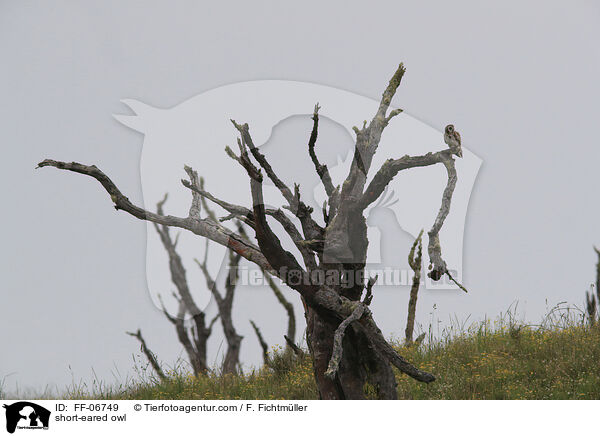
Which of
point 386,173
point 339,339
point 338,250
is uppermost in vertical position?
point 386,173

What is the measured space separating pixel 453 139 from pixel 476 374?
2.92m

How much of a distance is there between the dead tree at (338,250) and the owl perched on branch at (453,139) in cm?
7

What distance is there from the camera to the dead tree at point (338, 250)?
18.4 feet

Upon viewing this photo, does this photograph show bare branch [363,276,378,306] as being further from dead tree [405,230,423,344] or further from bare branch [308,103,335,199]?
dead tree [405,230,423,344]

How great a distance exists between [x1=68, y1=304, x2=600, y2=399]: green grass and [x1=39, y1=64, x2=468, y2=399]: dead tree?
94 centimetres

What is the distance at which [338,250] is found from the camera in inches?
234

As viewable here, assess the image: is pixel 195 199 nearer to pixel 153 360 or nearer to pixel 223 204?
pixel 223 204

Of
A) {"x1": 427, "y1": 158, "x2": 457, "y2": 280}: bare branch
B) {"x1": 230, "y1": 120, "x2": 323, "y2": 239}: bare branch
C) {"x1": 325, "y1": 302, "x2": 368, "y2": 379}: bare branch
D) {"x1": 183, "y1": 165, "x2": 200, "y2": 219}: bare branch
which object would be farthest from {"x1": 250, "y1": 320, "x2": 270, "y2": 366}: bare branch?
{"x1": 427, "y1": 158, "x2": 457, "y2": 280}: bare branch

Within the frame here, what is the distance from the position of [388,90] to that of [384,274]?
6.50ft

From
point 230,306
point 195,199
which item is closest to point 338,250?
point 195,199

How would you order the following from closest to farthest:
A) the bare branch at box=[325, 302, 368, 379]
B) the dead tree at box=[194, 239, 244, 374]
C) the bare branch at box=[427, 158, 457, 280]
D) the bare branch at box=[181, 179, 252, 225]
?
the bare branch at box=[427, 158, 457, 280] → the bare branch at box=[325, 302, 368, 379] → the bare branch at box=[181, 179, 252, 225] → the dead tree at box=[194, 239, 244, 374]

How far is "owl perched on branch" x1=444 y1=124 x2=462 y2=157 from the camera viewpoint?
5520 mm
